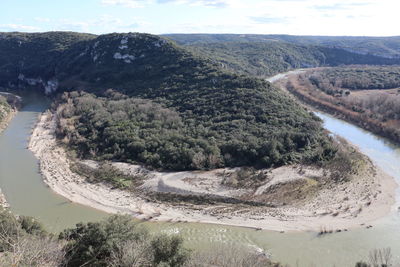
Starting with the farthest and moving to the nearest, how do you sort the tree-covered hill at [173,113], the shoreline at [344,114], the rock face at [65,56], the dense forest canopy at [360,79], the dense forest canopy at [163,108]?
the dense forest canopy at [360,79]
the rock face at [65,56]
the shoreline at [344,114]
the dense forest canopy at [163,108]
the tree-covered hill at [173,113]

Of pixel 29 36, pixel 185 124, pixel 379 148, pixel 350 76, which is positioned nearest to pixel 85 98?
pixel 185 124

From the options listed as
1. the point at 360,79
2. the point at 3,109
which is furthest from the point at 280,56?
the point at 3,109

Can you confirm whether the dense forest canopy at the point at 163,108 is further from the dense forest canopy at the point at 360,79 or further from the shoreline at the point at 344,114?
the dense forest canopy at the point at 360,79

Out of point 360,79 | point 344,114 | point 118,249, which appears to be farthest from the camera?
point 360,79

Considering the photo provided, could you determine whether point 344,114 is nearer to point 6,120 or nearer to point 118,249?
point 118,249

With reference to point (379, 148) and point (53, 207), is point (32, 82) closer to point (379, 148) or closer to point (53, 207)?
point (53, 207)

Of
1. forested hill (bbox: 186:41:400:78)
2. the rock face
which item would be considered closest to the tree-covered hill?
the rock face

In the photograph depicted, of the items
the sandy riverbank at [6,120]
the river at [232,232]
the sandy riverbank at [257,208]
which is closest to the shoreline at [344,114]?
the river at [232,232]
